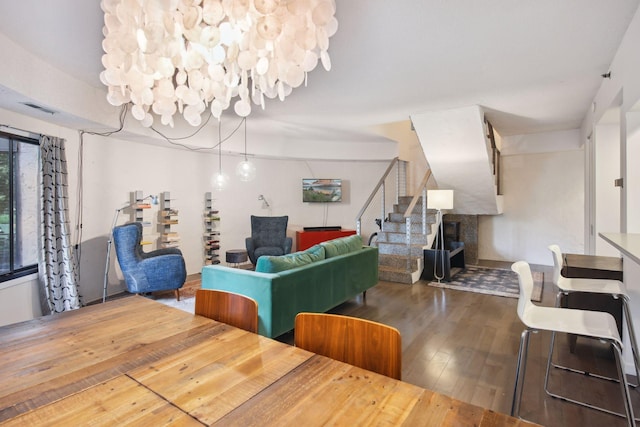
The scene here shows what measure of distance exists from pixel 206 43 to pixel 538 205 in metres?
6.99

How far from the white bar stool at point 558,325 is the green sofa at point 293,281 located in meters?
1.72

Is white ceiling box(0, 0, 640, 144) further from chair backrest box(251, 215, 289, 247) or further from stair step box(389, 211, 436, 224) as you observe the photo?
chair backrest box(251, 215, 289, 247)

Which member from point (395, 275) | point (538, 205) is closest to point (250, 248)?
point (395, 275)

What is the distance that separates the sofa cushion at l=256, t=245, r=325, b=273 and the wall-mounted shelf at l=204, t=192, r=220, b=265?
3.18 m

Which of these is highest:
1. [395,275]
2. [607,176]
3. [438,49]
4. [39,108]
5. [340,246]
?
[438,49]

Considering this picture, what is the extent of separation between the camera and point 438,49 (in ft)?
9.00

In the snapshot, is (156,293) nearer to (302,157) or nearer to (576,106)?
(302,157)

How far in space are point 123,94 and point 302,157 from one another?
16.9 ft

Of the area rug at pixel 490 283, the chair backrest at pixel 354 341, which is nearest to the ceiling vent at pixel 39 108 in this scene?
the chair backrest at pixel 354 341

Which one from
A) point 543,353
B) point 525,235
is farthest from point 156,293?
point 525,235

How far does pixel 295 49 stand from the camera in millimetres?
1598

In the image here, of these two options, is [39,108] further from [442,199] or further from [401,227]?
[401,227]

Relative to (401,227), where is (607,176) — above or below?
above

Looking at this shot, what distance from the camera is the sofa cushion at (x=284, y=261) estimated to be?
114 inches
